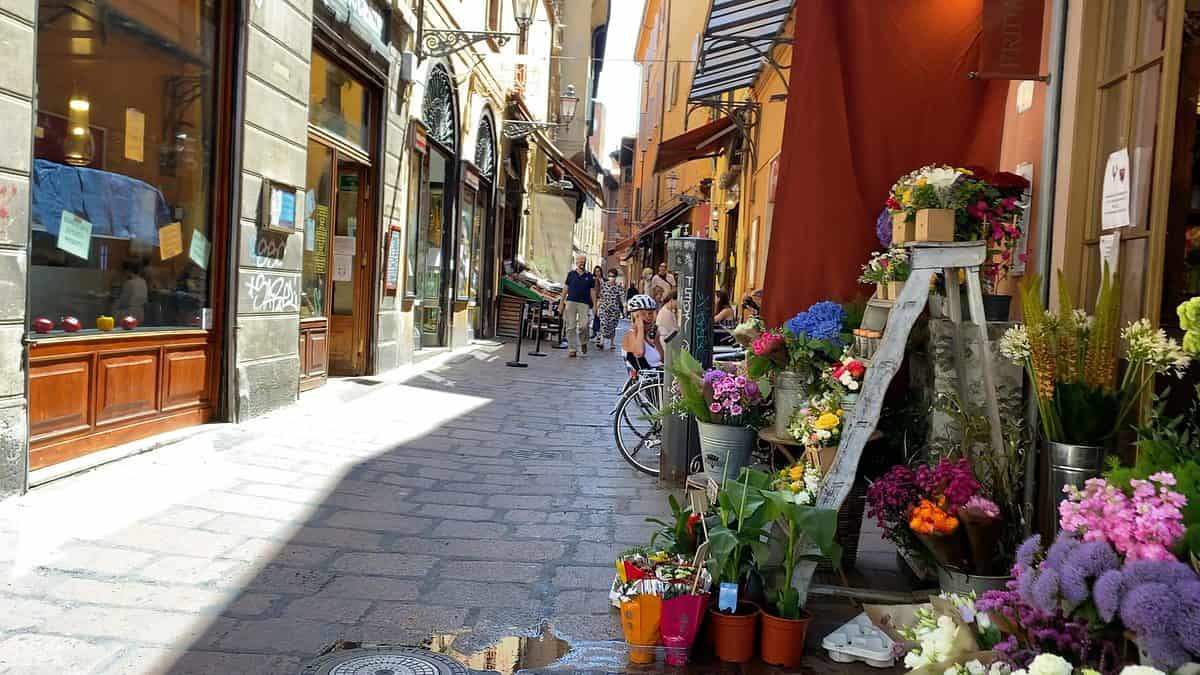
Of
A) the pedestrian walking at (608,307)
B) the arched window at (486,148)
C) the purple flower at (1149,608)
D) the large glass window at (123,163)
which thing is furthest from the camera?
the pedestrian walking at (608,307)

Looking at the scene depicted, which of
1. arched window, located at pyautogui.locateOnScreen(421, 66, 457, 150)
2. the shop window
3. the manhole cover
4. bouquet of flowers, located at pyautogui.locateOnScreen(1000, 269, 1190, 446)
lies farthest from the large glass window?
arched window, located at pyautogui.locateOnScreen(421, 66, 457, 150)

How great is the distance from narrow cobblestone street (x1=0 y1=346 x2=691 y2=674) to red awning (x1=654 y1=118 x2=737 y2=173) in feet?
27.4

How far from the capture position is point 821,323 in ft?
14.9

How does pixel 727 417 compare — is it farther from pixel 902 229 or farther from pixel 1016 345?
pixel 1016 345

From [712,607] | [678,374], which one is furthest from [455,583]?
[678,374]

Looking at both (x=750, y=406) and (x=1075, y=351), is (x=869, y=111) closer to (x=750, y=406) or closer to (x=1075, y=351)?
(x=750, y=406)

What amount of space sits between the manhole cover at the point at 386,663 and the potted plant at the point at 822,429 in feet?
5.76

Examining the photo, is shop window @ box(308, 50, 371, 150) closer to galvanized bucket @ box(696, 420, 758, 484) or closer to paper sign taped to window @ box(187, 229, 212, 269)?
paper sign taped to window @ box(187, 229, 212, 269)

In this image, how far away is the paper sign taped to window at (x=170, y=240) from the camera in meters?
6.77

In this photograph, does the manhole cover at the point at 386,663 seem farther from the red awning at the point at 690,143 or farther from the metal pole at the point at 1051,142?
the red awning at the point at 690,143

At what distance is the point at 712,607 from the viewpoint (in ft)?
12.0

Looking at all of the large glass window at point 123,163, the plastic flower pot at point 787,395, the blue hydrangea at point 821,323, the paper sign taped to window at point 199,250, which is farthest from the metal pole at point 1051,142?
the paper sign taped to window at point 199,250

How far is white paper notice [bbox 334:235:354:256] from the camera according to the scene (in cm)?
1081

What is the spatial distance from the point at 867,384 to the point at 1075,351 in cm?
79
